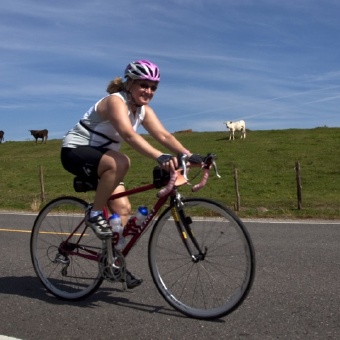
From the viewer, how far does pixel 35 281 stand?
20.7 feet

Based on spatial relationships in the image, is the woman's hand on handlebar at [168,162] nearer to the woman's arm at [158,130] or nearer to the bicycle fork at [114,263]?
the woman's arm at [158,130]

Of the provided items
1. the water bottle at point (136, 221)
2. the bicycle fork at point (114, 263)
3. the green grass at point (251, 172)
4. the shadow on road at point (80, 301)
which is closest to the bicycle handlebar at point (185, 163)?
the water bottle at point (136, 221)

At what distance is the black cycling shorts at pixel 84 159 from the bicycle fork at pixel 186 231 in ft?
2.48

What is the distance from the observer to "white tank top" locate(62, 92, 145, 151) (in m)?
5.11

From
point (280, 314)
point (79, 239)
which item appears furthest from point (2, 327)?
point (280, 314)

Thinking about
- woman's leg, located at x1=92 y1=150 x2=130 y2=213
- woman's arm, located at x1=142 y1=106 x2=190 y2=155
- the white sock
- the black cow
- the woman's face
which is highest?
the black cow

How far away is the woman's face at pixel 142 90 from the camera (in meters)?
4.95

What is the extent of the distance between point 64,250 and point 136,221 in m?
1.08

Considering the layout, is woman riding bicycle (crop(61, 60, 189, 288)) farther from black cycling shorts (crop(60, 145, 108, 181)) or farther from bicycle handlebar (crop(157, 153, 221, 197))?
bicycle handlebar (crop(157, 153, 221, 197))

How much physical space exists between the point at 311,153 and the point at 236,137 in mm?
15315

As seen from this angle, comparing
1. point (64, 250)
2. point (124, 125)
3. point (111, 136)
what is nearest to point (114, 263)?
point (64, 250)

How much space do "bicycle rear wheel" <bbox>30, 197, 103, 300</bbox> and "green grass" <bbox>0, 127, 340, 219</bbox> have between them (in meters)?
9.84

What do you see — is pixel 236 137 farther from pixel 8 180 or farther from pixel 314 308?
pixel 314 308

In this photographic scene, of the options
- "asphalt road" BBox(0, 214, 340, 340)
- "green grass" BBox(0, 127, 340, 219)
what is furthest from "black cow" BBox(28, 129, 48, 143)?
"asphalt road" BBox(0, 214, 340, 340)
